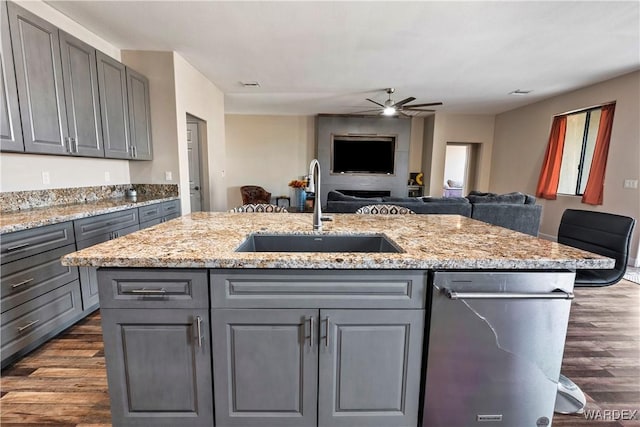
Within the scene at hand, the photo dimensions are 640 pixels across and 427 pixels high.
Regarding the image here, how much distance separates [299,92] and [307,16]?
102 inches

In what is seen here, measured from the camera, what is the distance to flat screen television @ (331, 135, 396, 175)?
7.24 m

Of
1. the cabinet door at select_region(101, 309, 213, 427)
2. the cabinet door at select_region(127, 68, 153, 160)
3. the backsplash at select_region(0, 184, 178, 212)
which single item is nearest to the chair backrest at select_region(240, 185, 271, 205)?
the backsplash at select_region(0, 184, 178, 212)

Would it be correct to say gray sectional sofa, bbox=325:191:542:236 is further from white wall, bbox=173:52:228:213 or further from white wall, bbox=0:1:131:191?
white wall, bbox=0:1:131:191

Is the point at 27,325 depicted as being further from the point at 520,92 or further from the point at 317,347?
the point at 520,92

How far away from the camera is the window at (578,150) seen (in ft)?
15.5

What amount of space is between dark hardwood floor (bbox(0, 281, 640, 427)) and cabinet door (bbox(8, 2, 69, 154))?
1.47 m

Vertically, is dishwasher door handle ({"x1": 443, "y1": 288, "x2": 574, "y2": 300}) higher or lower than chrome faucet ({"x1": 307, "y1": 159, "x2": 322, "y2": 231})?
lower

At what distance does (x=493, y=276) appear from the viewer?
115 cm

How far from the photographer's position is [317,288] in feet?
3.77

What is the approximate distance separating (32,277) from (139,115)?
2.14 metres

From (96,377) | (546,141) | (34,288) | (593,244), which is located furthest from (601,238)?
(546,141)

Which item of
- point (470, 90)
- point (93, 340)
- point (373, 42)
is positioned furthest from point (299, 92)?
point (93, 340)

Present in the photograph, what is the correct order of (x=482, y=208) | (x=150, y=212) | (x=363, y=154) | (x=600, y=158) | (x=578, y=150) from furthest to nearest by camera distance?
(x=363, y=154) → (x=578, y=150) → (x=600, y=158) → (x=482, y=208) → (x=150, y=212)

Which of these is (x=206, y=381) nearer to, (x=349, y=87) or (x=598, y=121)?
(x=349, y=87)
